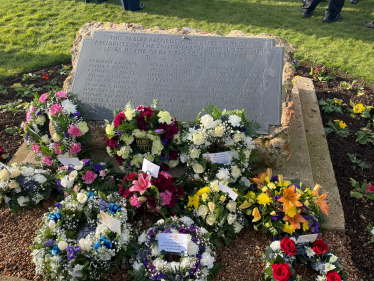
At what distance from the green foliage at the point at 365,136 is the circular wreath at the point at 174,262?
2.99 m

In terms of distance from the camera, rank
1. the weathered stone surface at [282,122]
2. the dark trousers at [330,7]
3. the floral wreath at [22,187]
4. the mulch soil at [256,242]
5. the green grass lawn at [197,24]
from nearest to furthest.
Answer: the mulch soil at [256,242], the floral wreath at [22,187], the weathered stone surface at [282,122], the green grass lawn at [197,24], the dark trousers at [330,7]

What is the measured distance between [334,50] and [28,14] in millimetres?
7749

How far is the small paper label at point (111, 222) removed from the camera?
267 centimetres

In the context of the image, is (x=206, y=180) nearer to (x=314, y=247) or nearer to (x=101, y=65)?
(x=314, y=247)

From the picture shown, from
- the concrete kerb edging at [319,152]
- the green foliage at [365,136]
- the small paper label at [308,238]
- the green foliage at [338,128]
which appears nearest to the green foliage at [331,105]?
the concrete kerb edging at [319,152]

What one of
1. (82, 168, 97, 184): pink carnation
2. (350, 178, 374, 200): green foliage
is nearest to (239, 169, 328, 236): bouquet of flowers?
(350, 178, 374, 200): green foliage

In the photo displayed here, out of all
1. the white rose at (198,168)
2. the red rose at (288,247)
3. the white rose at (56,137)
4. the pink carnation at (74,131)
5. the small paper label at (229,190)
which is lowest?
the red rose at (288,247)

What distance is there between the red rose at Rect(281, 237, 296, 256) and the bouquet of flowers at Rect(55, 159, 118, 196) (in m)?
1.96

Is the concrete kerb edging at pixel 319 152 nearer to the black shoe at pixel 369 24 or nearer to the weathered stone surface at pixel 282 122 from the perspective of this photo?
the weathered stone surface at pixel 282 122

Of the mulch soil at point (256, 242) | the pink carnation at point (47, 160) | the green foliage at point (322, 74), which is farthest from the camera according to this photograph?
the green foliage at point (322, 74)

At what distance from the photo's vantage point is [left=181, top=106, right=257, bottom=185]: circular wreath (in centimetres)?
304

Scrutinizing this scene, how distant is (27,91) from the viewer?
5.05m

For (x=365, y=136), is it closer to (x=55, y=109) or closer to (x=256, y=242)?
(x=256, y=242)

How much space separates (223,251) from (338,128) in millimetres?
2865
